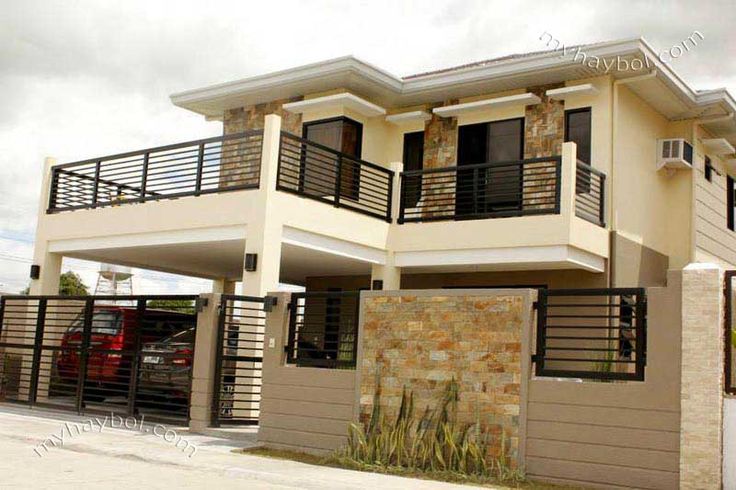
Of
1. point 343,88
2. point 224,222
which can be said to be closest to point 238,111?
point 343,88

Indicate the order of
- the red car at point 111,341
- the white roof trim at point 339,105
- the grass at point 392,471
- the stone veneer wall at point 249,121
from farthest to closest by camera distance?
1. the stone veneer wall at point 249,121
2. the white roof trim at point 339,105
3. the red car at point 111,341
4. the grass at point 392,471

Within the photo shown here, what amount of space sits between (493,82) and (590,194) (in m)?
2.97

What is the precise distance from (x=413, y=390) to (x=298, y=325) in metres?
2.31

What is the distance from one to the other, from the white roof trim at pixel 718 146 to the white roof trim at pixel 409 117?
19.6 feet

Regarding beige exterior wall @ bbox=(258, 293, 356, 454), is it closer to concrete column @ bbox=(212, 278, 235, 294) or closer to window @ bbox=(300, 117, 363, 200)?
window @ bbox=(300, 117, 363, 200)

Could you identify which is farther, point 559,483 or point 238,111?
point 238,111

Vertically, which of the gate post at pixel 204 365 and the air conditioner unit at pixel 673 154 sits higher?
the air conditioner unit at pixel 673 154

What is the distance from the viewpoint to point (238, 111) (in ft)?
65.1

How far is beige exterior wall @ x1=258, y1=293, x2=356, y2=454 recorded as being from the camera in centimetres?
1098

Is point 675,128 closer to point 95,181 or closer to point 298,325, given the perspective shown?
point 298,325

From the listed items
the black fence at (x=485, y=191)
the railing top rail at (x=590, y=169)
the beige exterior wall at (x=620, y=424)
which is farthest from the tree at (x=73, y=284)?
the beige exterior wall at (x=620, y=424)

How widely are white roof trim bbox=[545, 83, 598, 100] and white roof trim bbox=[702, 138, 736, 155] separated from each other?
13.1 ft

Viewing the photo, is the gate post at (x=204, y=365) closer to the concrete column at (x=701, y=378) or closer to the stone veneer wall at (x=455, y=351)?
the stone veneer wall at (x=455, y=351)

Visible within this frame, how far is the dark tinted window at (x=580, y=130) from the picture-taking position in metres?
16.0
